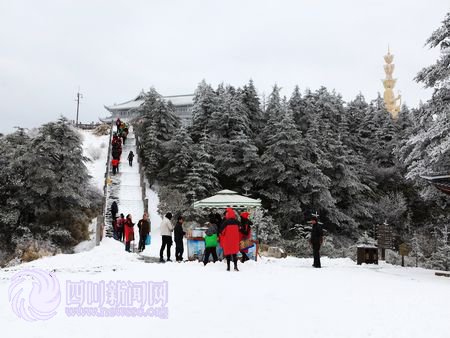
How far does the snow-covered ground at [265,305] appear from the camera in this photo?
656cm

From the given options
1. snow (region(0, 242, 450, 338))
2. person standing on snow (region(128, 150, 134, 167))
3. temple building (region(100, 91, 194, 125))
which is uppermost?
temple building (region(100, 91, 194, 125))

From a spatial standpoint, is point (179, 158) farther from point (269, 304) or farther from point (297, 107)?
point (269, 304)

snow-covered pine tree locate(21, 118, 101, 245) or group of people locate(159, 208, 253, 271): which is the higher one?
snow-covered pine tree locate(21, 118, 101, 245)

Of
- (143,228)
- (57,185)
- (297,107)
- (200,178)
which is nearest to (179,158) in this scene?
(200,178)

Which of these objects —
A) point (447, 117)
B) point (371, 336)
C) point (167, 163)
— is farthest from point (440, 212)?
point (371, 336)

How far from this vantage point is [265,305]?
794 centimetres

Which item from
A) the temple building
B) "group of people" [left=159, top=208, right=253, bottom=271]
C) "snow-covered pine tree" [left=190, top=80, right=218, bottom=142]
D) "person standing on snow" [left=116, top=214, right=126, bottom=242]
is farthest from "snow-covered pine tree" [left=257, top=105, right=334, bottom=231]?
the temple building

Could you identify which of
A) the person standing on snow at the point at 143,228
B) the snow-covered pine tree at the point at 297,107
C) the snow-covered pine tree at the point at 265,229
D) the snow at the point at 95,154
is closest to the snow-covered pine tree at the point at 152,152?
the snow at the point at 95,154

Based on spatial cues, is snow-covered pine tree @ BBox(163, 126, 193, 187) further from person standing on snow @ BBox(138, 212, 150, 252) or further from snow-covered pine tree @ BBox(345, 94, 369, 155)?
snow-covered pine tree @ BBox(345, 94, 369, 155)

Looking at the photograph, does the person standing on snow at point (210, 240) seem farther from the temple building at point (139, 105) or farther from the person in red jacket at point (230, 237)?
the temple building at point (139, 105)

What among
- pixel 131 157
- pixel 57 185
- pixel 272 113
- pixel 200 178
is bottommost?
pixel 57 185

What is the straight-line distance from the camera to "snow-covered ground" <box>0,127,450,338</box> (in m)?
6.56

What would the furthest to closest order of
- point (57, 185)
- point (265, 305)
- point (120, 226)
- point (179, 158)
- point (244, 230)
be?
1. point (179, 158)
2. point (57, 185)
3. point (120, 226)
4. point (244, 230)
5. point (265, 305)

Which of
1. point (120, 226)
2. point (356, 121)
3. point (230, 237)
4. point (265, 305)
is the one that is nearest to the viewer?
point (265, 305)
